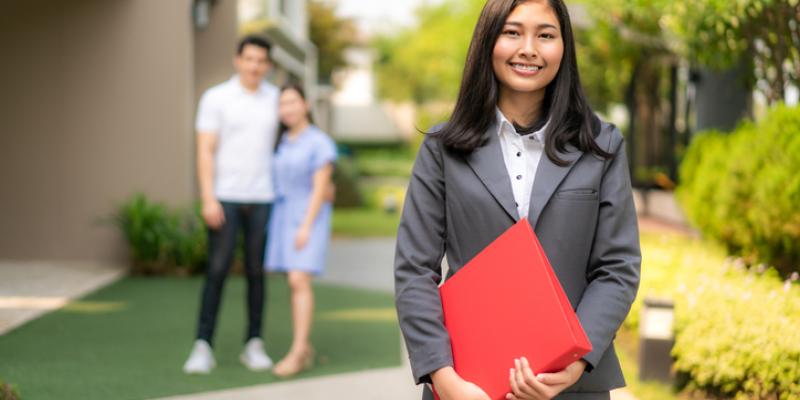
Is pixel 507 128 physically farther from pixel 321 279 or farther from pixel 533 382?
pixel 321 279

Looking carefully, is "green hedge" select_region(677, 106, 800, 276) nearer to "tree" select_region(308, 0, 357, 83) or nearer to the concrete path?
the concrete path

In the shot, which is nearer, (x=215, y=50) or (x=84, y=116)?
(x=84, y=116)

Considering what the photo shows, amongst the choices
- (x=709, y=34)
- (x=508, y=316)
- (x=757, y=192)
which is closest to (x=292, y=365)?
(x=757, y=192)

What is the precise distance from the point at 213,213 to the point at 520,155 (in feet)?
12.5

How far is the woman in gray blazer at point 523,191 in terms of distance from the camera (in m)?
2.30

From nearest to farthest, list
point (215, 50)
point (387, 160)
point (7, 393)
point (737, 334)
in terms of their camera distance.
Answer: point (7, 393)
point (737, 334)
point (215, 50)
point (387, 160)

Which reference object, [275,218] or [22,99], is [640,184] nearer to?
[22,99]

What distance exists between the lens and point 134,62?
10539mm

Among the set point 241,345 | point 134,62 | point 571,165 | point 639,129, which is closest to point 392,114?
point 639,129

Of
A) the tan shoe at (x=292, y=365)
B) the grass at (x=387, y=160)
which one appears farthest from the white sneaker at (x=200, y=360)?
the grass at (x=387, y=160)

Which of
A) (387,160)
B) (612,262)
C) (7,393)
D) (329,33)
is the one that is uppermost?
(329,33)

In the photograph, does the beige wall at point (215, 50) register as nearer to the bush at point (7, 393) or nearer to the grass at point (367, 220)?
the grass at point (367, 220)

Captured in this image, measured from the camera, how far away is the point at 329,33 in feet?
102

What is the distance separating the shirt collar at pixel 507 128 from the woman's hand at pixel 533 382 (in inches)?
21.8
